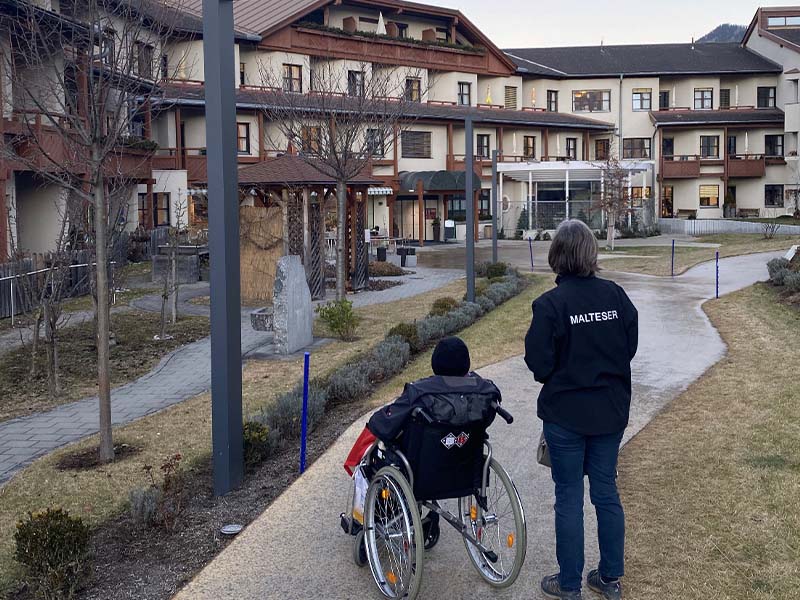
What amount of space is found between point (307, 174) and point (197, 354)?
865 cm

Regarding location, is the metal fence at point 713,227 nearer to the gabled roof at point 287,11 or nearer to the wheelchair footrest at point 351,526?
the gabled roof at point 287,11

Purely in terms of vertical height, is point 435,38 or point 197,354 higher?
point 435,38

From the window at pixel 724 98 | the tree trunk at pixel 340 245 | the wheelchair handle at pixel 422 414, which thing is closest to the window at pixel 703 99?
the window at pixel 724 98

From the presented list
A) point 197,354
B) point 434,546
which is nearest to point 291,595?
point 434,546

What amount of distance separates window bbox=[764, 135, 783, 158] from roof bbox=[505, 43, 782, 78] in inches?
174

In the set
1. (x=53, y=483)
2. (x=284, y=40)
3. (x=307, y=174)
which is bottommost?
(x=53, y=483)

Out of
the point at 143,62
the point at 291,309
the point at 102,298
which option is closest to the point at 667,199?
the point at 291,309

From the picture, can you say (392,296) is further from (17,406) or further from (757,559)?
(757,559)

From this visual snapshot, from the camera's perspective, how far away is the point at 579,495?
5133 millimetres

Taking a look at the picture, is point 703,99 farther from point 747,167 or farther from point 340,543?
point 340,543

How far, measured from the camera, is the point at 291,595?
18.1ft

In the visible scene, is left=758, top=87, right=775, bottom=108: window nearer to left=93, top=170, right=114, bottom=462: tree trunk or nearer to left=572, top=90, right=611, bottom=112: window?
left=572, top=90, right=611, bottom=112: window

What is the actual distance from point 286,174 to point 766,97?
48.2 metres

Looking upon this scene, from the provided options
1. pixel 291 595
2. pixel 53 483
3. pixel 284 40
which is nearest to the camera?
pixel 291 595
